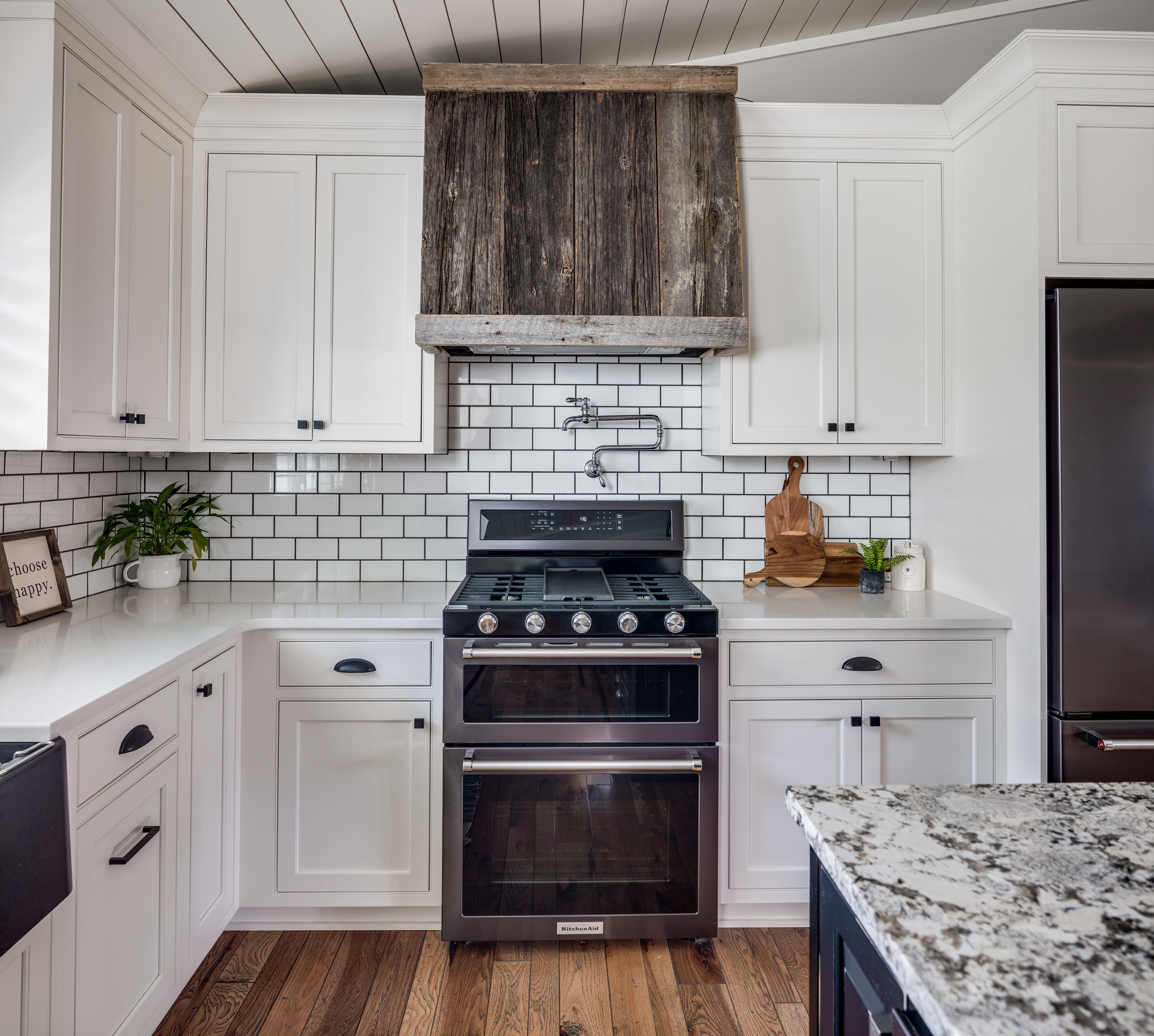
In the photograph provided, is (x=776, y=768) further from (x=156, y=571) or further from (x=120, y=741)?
(x=156, y=571)

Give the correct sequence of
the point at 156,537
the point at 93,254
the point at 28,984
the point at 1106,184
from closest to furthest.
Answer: the point at 28,984 < the point at 93,254 < the point at 1106,184 < the point at 156,537

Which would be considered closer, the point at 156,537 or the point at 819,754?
the point at 819,754

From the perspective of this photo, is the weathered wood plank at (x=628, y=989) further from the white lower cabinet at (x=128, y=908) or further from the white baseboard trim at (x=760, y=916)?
the white lower cabinet at (x=128, y=908)

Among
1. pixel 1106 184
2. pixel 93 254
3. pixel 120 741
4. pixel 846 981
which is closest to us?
pixel 846 981

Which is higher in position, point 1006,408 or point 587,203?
point 587,203

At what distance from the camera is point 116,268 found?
1882 millimetres

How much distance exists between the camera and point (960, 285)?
2.27 meters

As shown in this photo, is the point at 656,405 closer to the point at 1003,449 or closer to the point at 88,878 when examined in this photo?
the point at 1003,449

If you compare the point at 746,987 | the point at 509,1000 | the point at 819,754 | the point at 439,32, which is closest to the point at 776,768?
the point at 819,754

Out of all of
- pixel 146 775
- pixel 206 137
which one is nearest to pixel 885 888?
pixel 146 775

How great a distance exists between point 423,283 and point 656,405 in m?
0.92

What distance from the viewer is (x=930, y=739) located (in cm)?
209

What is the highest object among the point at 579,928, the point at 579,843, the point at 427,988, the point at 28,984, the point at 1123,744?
the point at 1123,744

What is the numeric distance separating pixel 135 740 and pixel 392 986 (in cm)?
97
